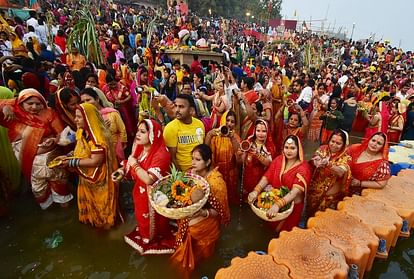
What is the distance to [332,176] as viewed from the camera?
3.49 m

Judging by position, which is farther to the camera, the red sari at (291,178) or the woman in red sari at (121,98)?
the woman in red sari at (121,98)

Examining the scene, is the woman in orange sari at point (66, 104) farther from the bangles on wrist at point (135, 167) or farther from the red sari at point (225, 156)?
the red sari at point (225, 156)

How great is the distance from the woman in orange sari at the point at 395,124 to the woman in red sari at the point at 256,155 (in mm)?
4055

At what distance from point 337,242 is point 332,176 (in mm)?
1115

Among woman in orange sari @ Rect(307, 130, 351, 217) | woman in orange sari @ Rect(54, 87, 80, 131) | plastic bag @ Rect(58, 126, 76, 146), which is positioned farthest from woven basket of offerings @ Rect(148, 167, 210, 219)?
woman in orange sari @ Rect(54, 87, 80, 131)

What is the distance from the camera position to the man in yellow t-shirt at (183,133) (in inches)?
133

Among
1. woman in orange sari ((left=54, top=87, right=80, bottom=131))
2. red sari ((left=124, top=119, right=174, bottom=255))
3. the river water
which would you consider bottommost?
the river water

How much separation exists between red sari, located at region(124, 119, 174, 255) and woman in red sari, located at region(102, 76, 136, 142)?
257cm

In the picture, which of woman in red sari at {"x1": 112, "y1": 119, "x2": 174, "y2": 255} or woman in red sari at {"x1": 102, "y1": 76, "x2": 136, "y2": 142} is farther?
woman in red sari at {"x1": 102, "y1": 76, "x2": 136, "y2": 142}

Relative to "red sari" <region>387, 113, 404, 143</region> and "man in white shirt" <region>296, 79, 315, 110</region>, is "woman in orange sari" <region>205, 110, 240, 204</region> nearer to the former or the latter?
"man in white shirt" <region>296, 79, 315, 110</region>

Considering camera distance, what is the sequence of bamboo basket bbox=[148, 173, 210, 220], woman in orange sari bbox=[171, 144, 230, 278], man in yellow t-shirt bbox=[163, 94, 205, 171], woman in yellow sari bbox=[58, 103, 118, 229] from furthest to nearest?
man in yellow t-shirt bbox=[163, 94, 205, 171] → woman in yellow sari bbox=[58, 103, 118, 229] → woman in orange sari bbox=[171, 144, 230, 278] → bamboo basket bbox=[148, 173, 210, 220]

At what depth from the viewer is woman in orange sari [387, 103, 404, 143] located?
6371 millimetres

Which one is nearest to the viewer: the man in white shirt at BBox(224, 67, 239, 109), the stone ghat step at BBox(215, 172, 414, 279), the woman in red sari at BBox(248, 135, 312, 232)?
the stone ghat step at BBox(215, 172, 414, 279)

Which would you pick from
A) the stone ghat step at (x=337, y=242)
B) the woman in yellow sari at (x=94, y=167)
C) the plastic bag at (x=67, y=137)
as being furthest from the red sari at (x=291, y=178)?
the plastic bag at (x=67, y=137)
